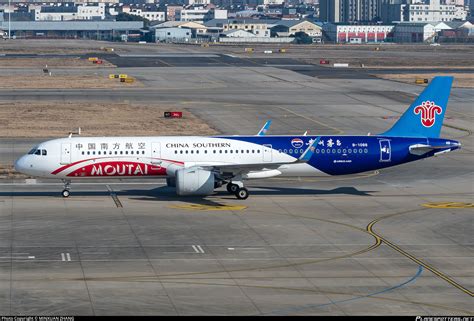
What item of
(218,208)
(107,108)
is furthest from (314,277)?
(107,108)

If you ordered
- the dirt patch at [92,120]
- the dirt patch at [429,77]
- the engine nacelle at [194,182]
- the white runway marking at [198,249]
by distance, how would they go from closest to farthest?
the white runway marking at [198,249] < the engine nacelle at [194,182] < the dirt patch at [92,120] < the dirt patch at [429,77]

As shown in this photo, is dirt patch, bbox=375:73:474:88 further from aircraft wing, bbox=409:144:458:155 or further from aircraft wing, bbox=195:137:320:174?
aircraft wing, bbox=195:137:320:174

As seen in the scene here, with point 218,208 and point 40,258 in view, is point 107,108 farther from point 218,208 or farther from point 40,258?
point 40,258

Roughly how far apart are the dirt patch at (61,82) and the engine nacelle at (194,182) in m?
86.1

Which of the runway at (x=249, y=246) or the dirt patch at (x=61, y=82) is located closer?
the runway at (x=249, y=246)

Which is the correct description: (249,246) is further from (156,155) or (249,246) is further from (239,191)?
(156,155)

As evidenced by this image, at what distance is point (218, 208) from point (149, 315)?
2371cm

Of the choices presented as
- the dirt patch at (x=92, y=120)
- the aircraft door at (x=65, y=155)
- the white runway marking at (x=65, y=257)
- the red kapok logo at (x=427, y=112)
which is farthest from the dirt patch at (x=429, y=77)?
the white runway marking at (x=65, y=257)

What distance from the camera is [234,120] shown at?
106562 mm

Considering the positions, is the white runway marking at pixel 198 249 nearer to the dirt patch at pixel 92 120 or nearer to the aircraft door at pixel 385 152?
the aircraft door at pixel 385 152

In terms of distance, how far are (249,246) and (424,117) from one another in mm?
22193

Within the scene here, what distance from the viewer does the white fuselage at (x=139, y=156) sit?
209 feet

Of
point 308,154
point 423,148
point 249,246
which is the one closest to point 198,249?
point 249,246

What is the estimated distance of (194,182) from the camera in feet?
204
